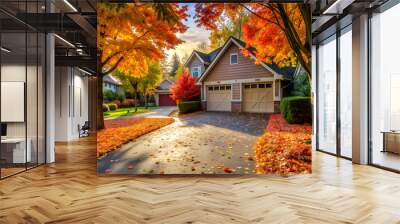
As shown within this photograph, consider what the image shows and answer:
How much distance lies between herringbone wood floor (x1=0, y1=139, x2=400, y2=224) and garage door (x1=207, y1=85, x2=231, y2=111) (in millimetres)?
1223

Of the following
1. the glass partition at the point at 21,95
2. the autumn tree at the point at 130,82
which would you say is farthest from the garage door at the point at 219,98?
the glass partition at the point at 21,95

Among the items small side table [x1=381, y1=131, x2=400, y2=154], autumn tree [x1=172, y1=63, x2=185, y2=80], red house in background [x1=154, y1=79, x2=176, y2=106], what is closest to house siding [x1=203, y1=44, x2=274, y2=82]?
autumn tree [x1=172, y1=63, x2=185, y2=80]

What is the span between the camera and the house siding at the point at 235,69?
575cm

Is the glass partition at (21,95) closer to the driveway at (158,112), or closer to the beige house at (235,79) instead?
the driveway at (158,112)

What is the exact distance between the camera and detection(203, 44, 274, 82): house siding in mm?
5746

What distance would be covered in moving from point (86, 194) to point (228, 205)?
187 centimetres

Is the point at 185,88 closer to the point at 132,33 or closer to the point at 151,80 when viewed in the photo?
the point at 151,80

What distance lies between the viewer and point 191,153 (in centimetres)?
555

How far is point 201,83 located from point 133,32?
1383 millimetres

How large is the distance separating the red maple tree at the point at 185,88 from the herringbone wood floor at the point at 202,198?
1.35m

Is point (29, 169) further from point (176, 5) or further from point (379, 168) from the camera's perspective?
point (379, 168)

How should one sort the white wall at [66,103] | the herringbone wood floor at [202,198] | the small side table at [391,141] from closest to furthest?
1. the herringbone wood floor at [202,198]
2. the small side table at [391,141]
3. the white wall at [66,103]

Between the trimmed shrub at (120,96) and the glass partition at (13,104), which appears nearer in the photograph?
the trimmed shrub at (120,96)

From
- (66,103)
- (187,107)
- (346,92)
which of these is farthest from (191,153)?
(66,103)
